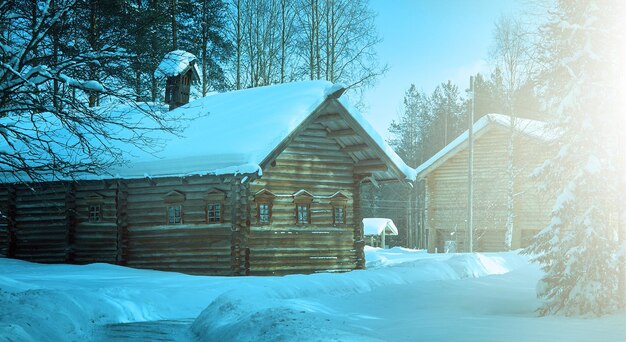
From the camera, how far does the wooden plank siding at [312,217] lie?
867 inches

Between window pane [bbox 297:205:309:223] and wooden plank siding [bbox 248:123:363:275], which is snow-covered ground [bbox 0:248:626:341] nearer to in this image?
wooden plank siding [bbox 248:123:363:275]

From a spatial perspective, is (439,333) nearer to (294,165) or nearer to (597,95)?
(597,95)

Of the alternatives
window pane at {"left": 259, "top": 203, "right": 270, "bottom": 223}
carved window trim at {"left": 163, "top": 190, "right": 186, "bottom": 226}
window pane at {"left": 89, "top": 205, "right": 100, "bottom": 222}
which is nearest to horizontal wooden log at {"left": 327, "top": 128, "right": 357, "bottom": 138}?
window pane at {"left": 259, "top": 203, "right": 270, "bottom": 223}

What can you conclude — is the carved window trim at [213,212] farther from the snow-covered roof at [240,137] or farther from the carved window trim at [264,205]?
the snow-covered roof at [240,137]

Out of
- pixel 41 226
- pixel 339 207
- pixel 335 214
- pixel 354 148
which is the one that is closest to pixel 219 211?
pixel 335 214

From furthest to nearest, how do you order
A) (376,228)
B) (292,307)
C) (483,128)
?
(376,228)
(483,128)
(292,307)

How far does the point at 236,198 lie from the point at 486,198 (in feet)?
64.8

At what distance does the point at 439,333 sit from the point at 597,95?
19.6 ft

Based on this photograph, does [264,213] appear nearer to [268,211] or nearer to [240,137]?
[268,211]

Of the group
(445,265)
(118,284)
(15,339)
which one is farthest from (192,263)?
(15,339)

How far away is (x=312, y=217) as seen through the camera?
923 inches

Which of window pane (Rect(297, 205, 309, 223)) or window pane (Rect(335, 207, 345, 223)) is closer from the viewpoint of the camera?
window pane (Rect(297, 205, 309, 223))

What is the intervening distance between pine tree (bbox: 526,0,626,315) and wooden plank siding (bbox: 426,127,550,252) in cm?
2095

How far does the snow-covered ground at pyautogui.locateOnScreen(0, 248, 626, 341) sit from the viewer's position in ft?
34.4
